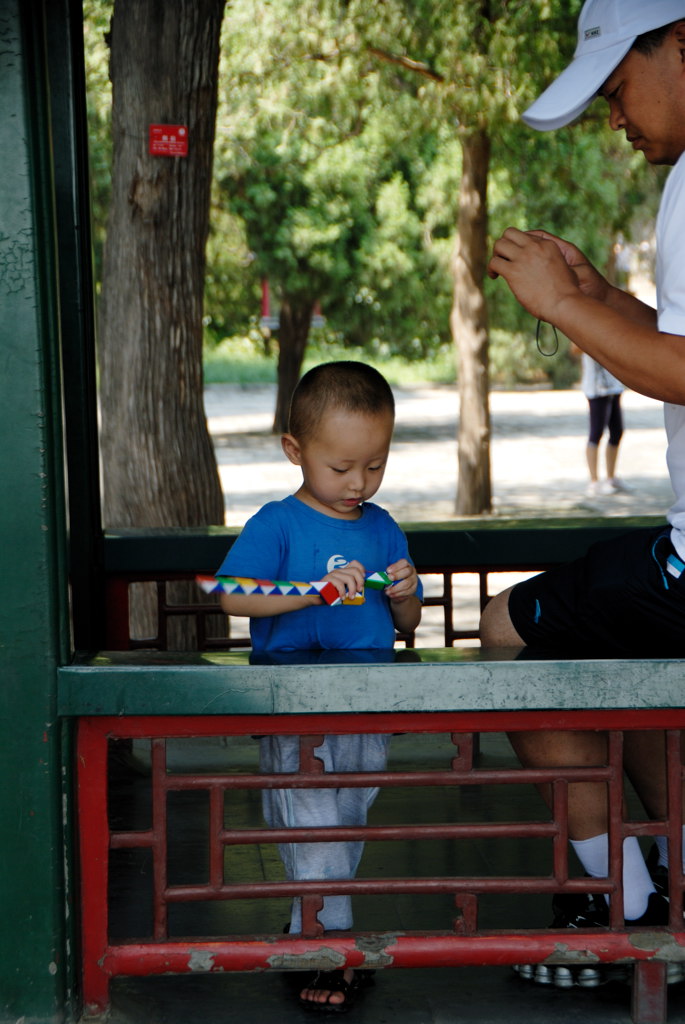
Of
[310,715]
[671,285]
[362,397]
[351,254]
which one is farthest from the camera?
[351,254]

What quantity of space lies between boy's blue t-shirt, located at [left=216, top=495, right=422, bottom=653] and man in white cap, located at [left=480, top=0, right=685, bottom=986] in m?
0.26

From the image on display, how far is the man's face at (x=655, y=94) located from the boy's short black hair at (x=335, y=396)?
0.69m

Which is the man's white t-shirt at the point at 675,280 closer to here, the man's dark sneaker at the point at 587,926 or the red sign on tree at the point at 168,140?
the man's dark sneaker at the point at 587,926

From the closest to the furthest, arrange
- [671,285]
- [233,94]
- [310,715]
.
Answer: [671,285] → [310,715] → [233,94]

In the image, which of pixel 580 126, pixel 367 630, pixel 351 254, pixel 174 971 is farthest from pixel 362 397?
pixel 351 254

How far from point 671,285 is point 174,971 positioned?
59.6 inches

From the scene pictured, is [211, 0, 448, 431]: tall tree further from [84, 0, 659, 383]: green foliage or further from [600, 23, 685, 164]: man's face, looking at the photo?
[600, 23, 685, 164]: man's face

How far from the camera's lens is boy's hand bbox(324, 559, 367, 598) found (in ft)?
8.07

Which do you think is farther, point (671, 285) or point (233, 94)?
point (233, 94)

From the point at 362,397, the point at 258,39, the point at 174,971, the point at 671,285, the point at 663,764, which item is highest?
the point at 258,39

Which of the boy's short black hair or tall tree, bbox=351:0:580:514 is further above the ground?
tall tree, bbox=351:0:580:514

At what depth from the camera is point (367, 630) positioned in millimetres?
2721

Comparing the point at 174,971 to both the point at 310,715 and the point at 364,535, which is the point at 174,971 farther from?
the point at 364,535

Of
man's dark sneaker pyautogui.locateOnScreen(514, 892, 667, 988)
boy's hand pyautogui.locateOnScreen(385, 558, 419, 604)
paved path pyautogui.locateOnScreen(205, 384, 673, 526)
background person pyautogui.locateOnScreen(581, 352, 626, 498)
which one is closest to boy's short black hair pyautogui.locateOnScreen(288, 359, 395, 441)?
boy's hand pyautogui.locateOnScreen(385, 558, 419, 604)
